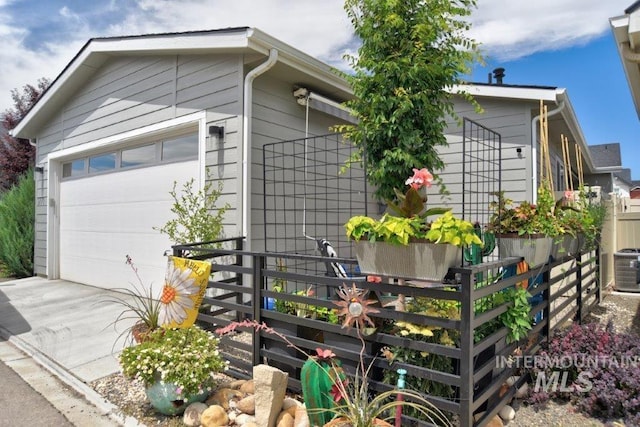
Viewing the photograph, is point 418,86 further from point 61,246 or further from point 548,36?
point 61,246

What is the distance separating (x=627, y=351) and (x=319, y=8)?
5.30m

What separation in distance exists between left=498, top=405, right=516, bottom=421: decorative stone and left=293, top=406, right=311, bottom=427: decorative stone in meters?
1.20

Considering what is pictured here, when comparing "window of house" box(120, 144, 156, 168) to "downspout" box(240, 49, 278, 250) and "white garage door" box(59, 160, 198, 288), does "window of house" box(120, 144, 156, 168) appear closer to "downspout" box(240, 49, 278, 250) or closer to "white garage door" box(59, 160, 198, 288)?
"white garage door" box(59, 160, 198, 288)

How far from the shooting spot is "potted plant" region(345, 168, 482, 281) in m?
1.86

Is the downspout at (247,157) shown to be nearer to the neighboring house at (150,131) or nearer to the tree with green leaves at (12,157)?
the neighboring house at (150,131)

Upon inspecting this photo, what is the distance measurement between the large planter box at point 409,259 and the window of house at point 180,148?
3.47 metres

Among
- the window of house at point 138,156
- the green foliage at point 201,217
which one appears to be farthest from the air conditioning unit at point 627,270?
the window of house at point 138,156

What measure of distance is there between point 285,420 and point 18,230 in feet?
28.7

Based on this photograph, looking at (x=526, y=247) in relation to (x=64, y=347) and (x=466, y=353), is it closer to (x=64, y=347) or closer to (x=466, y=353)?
(x=466, y=353)

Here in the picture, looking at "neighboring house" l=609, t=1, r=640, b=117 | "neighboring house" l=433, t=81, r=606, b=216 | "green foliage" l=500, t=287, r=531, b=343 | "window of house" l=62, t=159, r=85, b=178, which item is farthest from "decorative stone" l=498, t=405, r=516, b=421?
"window of house" l=62, t=159, r=85, b=178

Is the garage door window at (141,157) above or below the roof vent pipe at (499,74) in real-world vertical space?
below

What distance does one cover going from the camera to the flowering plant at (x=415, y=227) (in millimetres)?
1842

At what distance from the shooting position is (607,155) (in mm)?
17250

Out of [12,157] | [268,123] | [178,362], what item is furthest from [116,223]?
[12,157]
